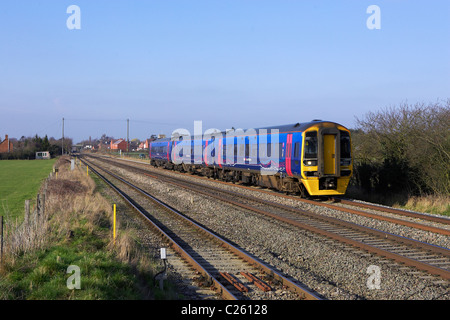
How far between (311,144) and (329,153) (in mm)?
888

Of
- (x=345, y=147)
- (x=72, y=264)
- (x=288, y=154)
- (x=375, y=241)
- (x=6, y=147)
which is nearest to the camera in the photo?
(x=72, y=264)

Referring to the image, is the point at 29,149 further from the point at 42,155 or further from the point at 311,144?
the point at 311,144

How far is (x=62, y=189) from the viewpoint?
59.2 feet

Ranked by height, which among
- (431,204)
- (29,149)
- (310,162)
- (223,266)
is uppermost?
(29,149)

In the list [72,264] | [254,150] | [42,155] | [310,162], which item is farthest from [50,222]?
[42,155]

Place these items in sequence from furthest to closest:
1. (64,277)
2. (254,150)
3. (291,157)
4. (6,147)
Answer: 1. (6,147)
2. (254,150)
3. (291,157)
4. (64,277)

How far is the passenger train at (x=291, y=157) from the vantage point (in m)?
16.1

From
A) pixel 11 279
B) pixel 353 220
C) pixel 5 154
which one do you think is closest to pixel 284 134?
pixel 353 220

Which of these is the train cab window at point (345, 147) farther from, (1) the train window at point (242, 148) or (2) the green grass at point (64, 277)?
(2) the green grass at point (64, 277)

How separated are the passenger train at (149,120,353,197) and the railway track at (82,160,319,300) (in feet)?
18.8

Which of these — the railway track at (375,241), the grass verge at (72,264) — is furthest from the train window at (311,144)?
the grass verge at (72,264)

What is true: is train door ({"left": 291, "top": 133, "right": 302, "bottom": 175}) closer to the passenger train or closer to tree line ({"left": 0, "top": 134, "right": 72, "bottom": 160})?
the passenger train

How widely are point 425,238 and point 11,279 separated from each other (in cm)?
885

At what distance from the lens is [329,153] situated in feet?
53.9
